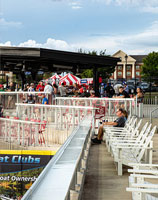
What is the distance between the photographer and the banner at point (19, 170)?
10.1 metres

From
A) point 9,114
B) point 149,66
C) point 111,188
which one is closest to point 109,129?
point 111,188

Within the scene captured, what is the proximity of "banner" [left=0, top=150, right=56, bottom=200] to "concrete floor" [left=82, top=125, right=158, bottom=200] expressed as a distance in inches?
60.2

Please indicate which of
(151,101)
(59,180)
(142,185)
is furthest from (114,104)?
(59,180)

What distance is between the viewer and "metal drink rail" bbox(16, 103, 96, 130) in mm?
13883

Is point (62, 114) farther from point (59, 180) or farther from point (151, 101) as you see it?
point (151, 101)

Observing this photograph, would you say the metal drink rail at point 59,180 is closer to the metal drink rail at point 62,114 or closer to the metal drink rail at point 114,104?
the metal drink rail at point 62,114

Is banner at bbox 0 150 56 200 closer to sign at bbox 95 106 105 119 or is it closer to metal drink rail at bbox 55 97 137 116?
sign at bbox 95 106 105 119

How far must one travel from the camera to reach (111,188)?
6.50 meters

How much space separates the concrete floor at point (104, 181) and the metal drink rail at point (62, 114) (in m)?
3.98

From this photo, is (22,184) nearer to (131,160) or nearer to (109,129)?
(109,129)

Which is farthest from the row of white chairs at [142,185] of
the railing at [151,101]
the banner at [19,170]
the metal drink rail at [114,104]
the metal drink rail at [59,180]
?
the railing at [151,101]

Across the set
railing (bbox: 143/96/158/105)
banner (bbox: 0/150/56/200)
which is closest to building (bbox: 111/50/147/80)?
railing (bbox: 143/96/158/105)

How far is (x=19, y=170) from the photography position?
10141 mm

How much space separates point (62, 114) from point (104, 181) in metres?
7.55
